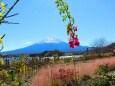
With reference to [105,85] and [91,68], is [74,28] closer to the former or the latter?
[105,85]

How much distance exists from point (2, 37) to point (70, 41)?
89 cm

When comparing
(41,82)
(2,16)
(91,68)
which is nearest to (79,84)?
(41,82)

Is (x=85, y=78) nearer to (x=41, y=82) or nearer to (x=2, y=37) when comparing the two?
(x=41, y=82)

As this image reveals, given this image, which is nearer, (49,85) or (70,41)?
(70,41)

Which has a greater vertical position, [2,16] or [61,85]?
[2,16]

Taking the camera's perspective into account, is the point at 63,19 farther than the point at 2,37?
Yes

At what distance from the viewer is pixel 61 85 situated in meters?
13.5

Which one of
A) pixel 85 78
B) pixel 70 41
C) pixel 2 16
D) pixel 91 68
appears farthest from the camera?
pixel 91 68

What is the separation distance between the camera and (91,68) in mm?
17453

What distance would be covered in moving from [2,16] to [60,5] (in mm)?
550

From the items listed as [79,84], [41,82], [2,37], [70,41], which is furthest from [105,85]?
[2,37]

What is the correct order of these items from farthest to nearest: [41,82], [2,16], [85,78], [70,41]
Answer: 1. [85,78]
2. [41,82]
3. [70,41]
4. [2,16]

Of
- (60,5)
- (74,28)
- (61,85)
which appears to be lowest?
(61,85)

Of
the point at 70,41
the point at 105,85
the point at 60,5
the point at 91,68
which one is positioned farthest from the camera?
the point at 91,68
